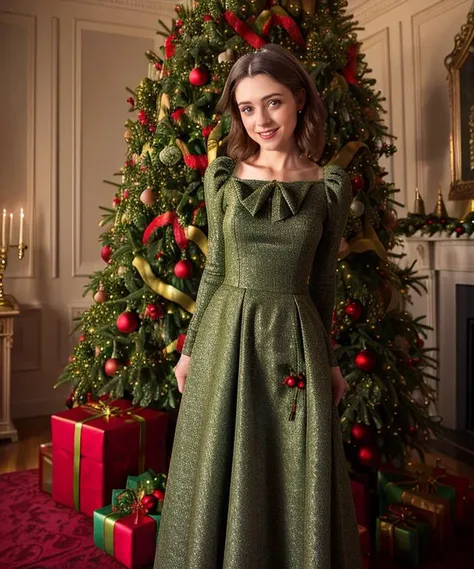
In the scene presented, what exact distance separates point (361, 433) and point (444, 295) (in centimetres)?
177

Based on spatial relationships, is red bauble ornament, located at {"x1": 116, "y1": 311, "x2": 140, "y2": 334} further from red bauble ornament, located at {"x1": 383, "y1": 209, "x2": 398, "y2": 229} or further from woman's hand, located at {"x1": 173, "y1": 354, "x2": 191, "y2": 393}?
red bauble ornament, located at {"x1": 383, "y1": 209, "x2": 398, "y2": 229}

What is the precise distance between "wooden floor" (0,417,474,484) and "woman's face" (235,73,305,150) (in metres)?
2.34

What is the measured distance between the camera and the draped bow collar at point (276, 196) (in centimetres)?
138

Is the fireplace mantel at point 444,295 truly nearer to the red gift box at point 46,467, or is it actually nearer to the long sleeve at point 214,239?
the red gift box at point 46,467

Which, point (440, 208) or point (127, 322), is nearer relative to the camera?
point (127, 322)

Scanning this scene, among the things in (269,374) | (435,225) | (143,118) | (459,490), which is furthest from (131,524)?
(435,225)

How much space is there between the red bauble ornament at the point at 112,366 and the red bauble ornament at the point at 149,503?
54 centimetres

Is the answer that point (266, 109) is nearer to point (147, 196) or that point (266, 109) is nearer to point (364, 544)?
point (147, 196)

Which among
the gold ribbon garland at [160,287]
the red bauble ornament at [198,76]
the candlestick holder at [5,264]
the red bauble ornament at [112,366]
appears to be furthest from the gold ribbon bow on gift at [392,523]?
the candlestick holder at [5,264]

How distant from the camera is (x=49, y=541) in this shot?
221cm

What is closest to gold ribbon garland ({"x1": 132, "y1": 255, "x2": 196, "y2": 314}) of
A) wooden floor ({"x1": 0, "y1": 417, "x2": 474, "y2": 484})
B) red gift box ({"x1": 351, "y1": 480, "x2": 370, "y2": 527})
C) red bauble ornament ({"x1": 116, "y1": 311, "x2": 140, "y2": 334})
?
red bauble ornament ({"x1": 116, "y1": 311, "x2": 140, "y2": 334})

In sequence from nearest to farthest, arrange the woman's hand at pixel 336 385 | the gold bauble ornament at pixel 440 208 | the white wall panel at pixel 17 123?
the woman's hand at pixel 336 385
the gold bauble ornament at pixel 440 208
the white wall panel at pixel 17 123

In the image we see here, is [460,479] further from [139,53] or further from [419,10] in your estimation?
[139,53]

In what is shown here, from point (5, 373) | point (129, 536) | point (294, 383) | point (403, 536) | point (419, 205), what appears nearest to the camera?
point (294, 383)
